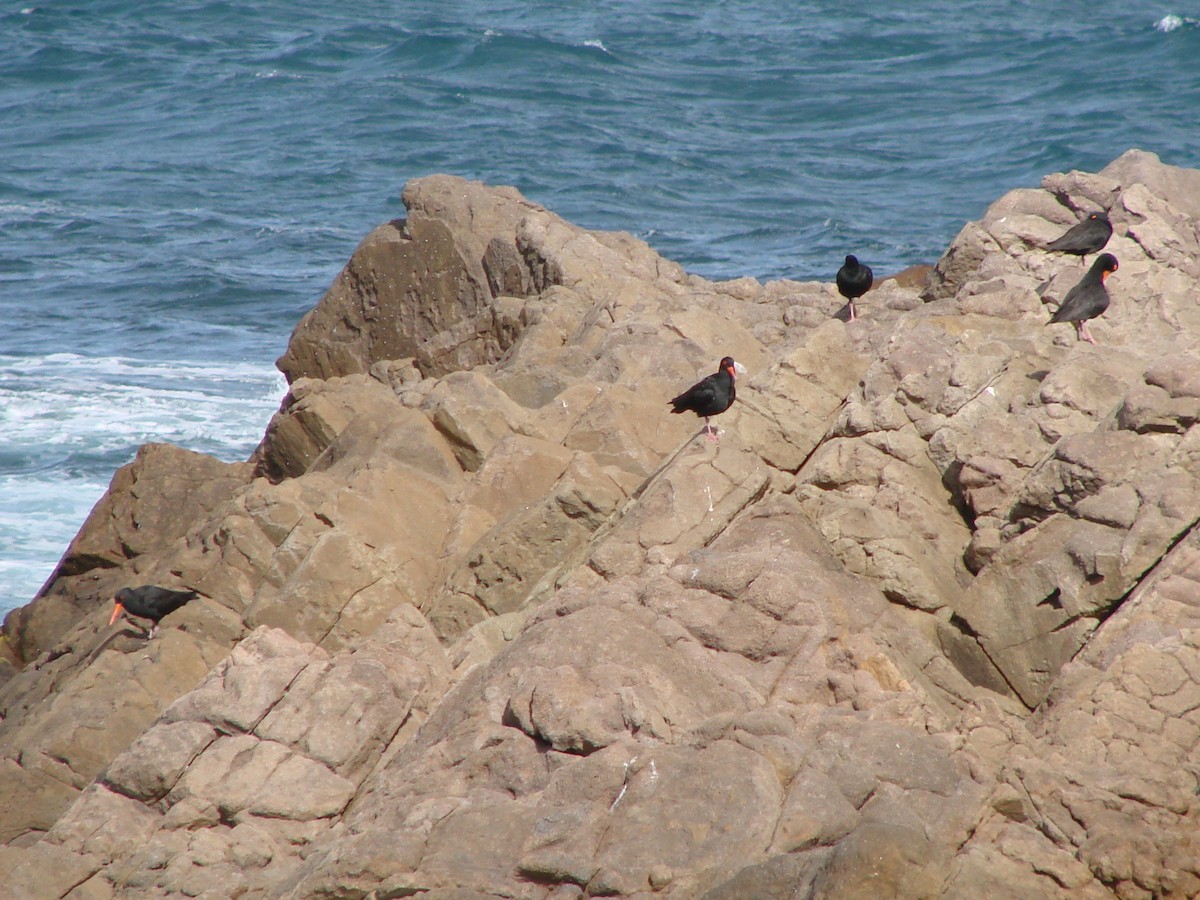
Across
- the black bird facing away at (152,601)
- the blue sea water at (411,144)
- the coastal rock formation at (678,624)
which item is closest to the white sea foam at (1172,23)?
the blue sea water at (411,144)

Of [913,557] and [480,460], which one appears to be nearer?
[913,557]

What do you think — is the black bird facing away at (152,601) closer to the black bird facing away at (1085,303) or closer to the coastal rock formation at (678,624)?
the coastal rock formation at (678,624)

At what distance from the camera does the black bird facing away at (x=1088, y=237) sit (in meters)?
14.9

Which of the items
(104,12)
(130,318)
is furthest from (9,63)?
(130,318)

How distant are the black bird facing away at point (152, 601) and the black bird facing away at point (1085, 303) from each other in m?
8.89

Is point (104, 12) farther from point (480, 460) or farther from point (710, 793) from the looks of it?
point (710, 793)

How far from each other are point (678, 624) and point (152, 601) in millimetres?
5577

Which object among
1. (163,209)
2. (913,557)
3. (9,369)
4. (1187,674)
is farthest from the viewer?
(163,209)

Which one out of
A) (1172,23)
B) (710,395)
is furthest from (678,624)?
(1172,23)

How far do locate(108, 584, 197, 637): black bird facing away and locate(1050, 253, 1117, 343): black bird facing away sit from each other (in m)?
8.89

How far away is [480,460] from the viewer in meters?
13.6

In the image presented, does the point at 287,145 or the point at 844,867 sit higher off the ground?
the point at 844,867

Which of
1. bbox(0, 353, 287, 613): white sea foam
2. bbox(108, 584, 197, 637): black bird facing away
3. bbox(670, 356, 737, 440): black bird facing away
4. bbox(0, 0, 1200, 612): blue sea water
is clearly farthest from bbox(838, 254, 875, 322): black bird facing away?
bbox(0, 0, 1200, 612): blue sea water

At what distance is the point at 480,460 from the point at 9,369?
1918cm
